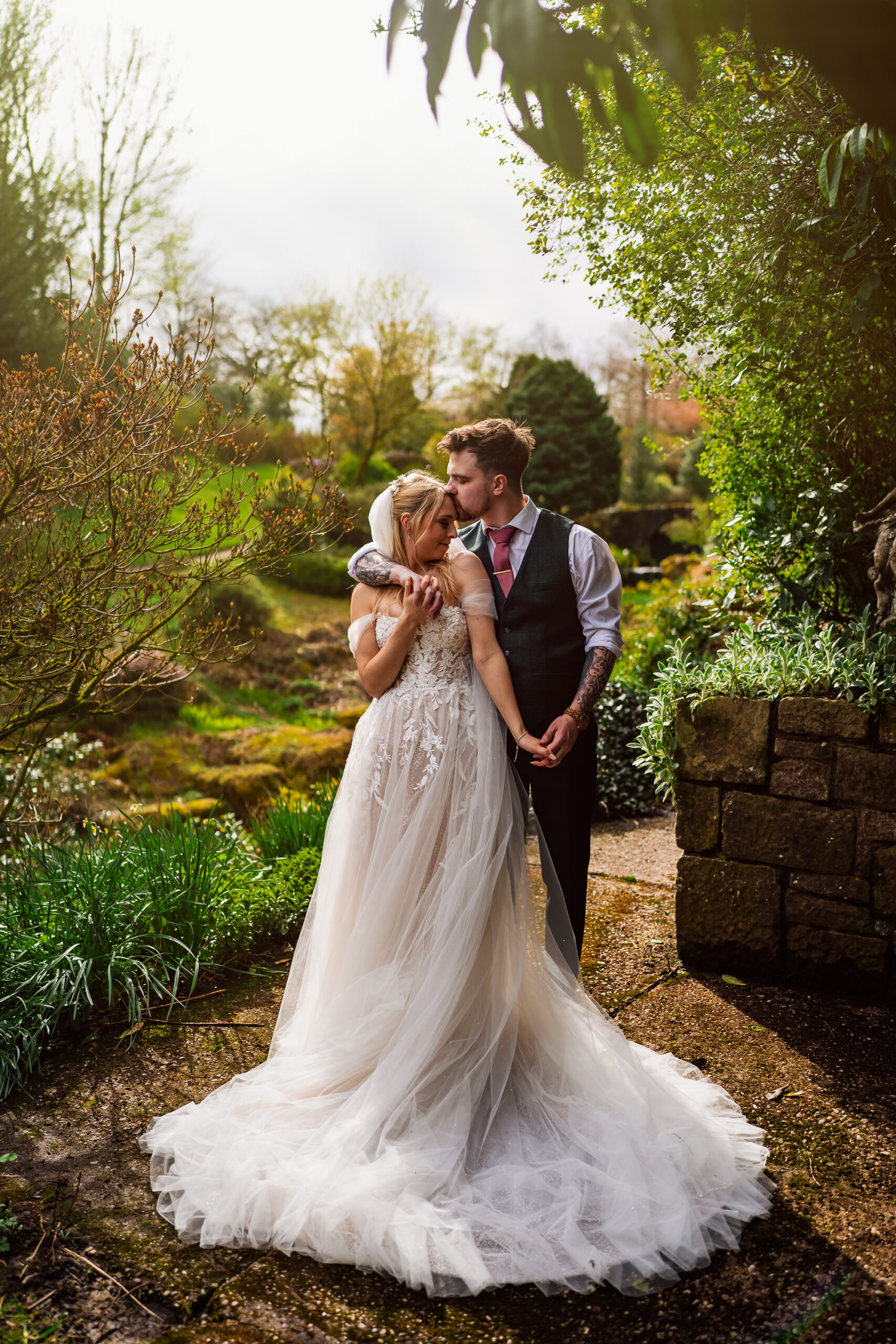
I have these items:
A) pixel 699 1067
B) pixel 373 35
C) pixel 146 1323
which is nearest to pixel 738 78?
pixel 373 35

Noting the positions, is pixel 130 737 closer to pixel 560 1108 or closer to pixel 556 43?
pixel 560 1108

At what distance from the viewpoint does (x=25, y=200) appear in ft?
Answer: 40.5

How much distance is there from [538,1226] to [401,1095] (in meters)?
0.50

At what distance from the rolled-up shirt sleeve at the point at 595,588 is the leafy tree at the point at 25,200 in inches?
436

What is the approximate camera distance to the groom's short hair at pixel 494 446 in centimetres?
320

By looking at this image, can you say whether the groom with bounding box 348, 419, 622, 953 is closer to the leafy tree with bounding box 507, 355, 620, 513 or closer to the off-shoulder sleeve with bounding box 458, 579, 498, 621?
the off-shoulder sleeve with bounding box 458, 579, 498, 621

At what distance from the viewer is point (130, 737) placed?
29.1 feet

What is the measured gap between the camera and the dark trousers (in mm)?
3174

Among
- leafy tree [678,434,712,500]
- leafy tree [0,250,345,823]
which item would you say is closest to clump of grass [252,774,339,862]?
leafy tree [0,250,345,823]

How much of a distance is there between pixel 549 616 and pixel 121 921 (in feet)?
6.66

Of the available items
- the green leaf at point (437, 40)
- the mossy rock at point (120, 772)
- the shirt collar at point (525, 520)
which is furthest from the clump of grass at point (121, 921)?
the mossy rock at point (120, 772)

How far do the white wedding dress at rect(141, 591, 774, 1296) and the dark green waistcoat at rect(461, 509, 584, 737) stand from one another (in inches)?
10.7

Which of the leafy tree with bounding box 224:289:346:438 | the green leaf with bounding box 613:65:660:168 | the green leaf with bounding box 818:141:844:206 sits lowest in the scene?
the green leaf with bounding box 613:65:660:168

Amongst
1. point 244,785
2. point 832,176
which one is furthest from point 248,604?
point 832,176
